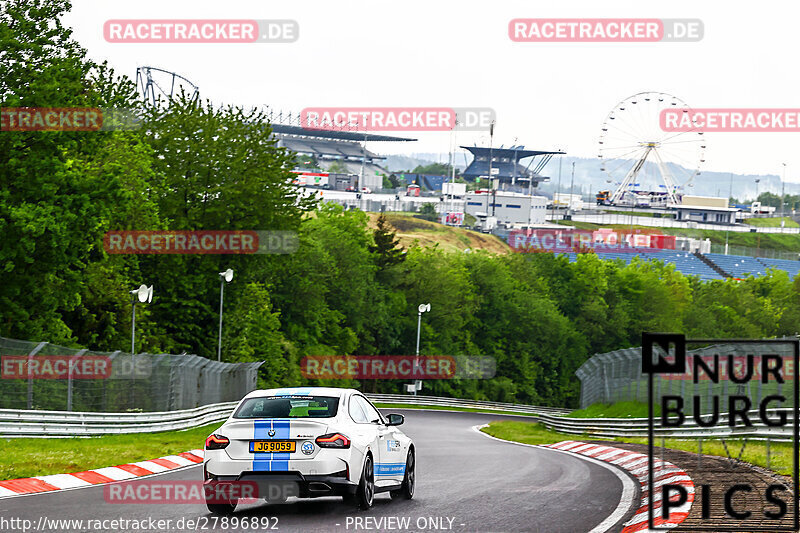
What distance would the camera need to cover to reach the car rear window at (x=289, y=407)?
1140 cm

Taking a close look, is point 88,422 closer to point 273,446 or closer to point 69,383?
point 69,383

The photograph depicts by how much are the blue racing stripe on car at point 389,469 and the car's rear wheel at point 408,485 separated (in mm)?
145

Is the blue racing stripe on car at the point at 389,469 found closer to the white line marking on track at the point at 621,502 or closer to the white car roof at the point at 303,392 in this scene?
the white car roof at the point at 303,392

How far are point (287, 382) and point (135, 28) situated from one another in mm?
38600

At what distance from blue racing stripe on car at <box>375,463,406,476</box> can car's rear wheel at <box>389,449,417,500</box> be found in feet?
0.48

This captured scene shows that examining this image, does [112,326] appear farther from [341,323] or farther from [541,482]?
[341,323]

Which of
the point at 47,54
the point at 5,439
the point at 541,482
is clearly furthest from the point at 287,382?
the point at 541,482

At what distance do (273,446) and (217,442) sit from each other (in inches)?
24.0

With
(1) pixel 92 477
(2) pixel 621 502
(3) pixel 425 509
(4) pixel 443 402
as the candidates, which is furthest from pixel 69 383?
(4) pixel 443 402

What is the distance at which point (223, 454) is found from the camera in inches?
425

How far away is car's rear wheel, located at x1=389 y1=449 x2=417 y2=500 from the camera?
12773 millimetres

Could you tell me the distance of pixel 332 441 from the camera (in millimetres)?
10789

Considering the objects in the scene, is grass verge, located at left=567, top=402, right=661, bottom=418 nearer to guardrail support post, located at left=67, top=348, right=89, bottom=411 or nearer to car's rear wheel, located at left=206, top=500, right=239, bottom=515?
guardrail support post, located at left=67, top=348, right=89, bottom=411

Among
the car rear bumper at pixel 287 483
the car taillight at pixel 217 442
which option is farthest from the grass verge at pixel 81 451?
the car rear bumper at pixel 287 483
